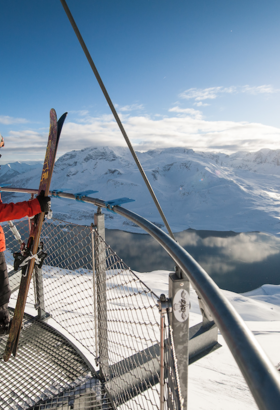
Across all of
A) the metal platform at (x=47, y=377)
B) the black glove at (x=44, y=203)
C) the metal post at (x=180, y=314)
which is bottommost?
the metal platform at (x=47, y=377)

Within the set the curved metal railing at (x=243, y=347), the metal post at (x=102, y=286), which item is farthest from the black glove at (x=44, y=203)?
the curved metal railing at (x=243, y=347)

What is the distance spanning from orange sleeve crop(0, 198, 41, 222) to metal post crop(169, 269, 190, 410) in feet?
3.96

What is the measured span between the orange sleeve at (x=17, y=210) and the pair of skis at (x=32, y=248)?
21 centimetres

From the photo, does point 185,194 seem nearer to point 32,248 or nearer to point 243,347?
point 32,248

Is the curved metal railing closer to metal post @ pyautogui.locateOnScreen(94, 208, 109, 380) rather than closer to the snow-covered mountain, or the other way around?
metal post @ pyautogui.locateOnScreen(94, 208, 109, 380)

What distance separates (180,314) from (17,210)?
1.28 meters

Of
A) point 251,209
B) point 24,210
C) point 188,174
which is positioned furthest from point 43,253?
point 188,174

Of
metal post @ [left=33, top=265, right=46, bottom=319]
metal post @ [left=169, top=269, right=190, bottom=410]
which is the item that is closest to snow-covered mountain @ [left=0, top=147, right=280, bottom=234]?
metal post @ [left=33, top=265, right=46, bottom=319]

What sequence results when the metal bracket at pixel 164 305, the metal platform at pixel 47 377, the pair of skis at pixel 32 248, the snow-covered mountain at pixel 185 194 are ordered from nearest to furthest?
1. the metal bracket at pixel 164 305
2. the metal platform at pixel 47 377
3. the pair of skis at pixel 32 248
4. the snow-covered mountain at pixel 185 194

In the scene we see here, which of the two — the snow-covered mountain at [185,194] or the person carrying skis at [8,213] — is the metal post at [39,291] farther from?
the snow-covered mountain at [185,194]

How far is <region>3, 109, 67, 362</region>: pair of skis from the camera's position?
70.7 inches

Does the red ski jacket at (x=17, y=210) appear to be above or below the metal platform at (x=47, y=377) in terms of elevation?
above

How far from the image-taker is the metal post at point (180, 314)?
0.78 metres

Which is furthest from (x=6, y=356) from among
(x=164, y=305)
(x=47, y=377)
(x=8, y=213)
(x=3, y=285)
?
(x=164, y=305)
